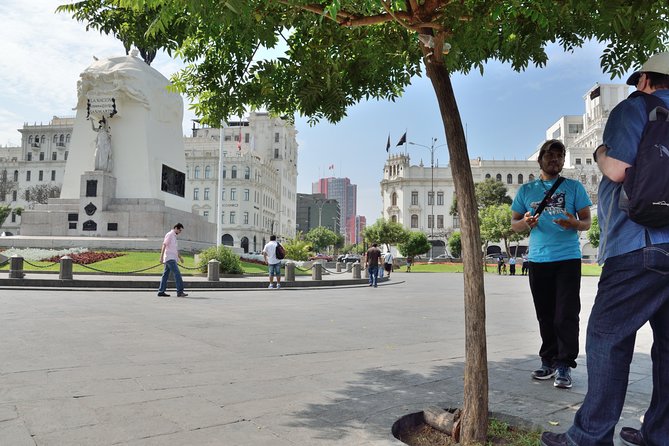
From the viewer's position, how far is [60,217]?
26.1m

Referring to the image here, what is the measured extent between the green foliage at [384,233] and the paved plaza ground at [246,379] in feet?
185

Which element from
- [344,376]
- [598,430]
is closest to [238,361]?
[344,376]

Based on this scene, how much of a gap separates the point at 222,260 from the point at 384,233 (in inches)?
1791

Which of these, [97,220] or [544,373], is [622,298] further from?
[97,220]

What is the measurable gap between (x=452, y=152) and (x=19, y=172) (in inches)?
4143

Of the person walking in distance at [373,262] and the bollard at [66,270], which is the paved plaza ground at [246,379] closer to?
the bollard at [66,270]

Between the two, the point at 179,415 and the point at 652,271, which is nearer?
the point at 652,271

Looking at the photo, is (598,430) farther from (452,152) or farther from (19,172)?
(19,172)

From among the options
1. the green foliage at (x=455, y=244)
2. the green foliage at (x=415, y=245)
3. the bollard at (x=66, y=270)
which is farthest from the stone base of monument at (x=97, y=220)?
the green foliage at (x=455, y=244)

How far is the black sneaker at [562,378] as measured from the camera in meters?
4.31

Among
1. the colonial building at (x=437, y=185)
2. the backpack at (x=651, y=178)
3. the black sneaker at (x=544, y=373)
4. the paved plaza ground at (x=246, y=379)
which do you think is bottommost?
the paved plaza ground at (x=246, y=379)

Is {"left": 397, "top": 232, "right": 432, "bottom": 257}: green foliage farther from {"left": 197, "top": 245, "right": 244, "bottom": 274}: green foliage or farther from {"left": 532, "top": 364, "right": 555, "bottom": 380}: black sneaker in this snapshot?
{"left": 532, "top": 364, "right": 555, "bottom": 380}: black sneaker

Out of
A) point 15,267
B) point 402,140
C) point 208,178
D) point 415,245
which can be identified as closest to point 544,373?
point 15,267

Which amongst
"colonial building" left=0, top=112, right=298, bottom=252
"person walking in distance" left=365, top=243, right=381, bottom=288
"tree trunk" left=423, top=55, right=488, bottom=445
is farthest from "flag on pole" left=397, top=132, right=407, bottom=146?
"tree trunk" left=423, top=55, right=488, bottom=445
